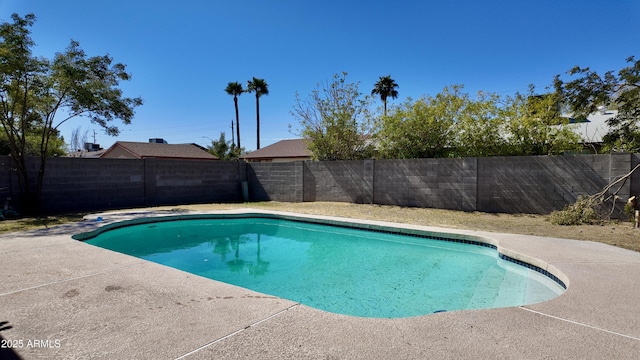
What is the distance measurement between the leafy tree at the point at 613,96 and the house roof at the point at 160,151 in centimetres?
2626

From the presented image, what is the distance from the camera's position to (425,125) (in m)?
11.6

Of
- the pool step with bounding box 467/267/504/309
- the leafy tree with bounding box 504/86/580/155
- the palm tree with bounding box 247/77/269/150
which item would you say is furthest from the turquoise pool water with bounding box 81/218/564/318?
the palm tree with bounding box 247/77/269/150

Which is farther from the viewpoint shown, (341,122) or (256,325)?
A: (341,122)

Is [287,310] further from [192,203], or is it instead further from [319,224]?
[192,203]

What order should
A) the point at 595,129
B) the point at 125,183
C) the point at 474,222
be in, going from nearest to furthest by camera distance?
1. the point at 474,222
2. the point at 125,183
3. the point at 595,129

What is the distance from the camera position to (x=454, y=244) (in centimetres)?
710

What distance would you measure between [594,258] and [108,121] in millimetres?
13256

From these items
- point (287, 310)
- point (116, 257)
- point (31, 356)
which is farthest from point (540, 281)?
point (116, 257)

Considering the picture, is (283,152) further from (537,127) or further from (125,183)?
(537,127)

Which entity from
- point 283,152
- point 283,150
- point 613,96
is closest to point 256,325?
point 613,96

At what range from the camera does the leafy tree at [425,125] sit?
1154 centimetres

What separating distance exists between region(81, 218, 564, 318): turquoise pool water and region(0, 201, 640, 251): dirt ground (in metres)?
1.52

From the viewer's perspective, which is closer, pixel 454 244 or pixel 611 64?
pixel 454 244

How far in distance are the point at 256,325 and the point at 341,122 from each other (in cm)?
1193
